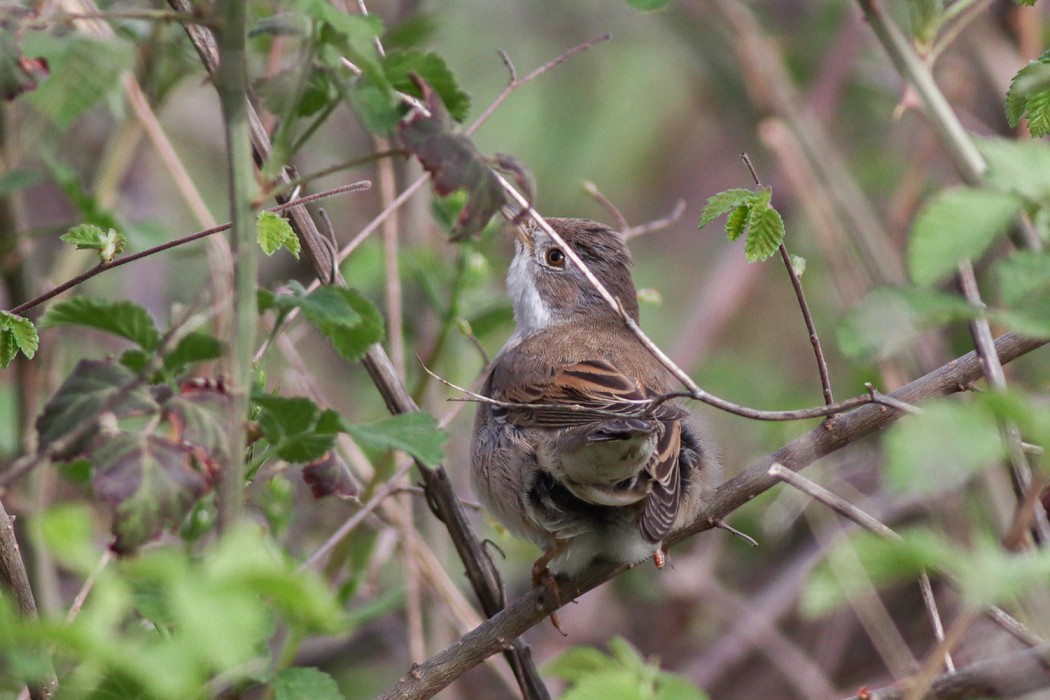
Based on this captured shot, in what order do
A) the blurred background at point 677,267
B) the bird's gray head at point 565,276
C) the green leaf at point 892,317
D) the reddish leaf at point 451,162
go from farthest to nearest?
1. the bird's gray head at point 565,276
2. the blurred background at point 677,267
3. the reddish leaf at point 451,162
4. the green leaf at point 892,317

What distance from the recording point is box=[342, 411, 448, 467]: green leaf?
1595 mm

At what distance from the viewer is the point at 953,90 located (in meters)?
5.09

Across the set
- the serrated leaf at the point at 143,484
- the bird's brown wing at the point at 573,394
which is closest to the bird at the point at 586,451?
the bird's brown wing at the point at 573,394

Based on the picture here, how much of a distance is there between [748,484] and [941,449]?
133 cm

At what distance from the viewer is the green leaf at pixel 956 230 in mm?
1248

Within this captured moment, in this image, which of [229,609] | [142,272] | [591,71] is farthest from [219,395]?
[591,71]

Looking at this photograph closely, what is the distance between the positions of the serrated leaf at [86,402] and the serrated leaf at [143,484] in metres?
0.04

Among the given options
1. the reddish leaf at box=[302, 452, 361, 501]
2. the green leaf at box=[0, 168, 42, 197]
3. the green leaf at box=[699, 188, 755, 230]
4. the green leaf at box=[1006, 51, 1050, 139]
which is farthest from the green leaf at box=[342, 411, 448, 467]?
the green leaf at box=[0, 168, 42, 197]

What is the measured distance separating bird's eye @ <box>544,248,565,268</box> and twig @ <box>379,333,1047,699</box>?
1.78m

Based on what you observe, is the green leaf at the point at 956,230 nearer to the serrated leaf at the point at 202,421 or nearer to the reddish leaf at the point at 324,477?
the serrated leaf at the point at 202,421

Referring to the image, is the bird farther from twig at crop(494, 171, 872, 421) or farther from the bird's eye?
the bird's eye

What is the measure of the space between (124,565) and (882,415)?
168cm

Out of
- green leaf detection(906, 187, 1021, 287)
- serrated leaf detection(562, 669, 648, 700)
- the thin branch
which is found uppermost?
green leaf detection(906, 187, 1021, 287)

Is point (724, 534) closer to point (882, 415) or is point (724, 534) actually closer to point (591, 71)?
point (882, 415)
